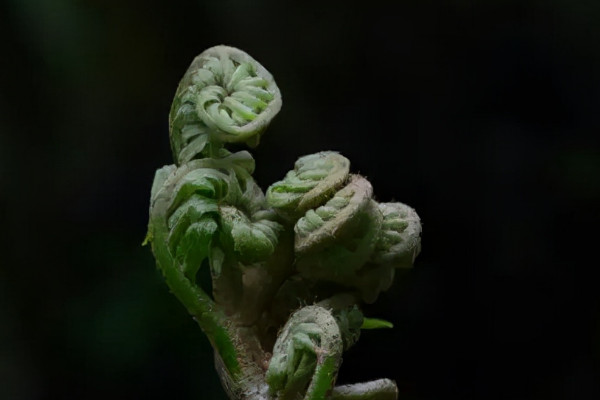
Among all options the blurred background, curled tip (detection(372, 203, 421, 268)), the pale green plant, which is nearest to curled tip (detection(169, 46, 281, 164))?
the pale green plant

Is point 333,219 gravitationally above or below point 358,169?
above

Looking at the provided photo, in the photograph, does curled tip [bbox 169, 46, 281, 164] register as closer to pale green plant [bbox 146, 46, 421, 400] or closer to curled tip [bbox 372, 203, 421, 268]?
pale green plant [bbox 146, 46, 421, 400]

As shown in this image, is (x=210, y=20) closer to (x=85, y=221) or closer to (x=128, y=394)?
(x=85, y=221)

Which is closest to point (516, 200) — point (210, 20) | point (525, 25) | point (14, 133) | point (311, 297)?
point (525, 25)

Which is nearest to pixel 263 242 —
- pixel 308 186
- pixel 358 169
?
pixel 308 186

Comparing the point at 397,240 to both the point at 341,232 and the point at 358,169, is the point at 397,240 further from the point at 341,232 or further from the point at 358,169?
the point at 358,169

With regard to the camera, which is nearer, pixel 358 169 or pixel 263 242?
pixel 263 242
